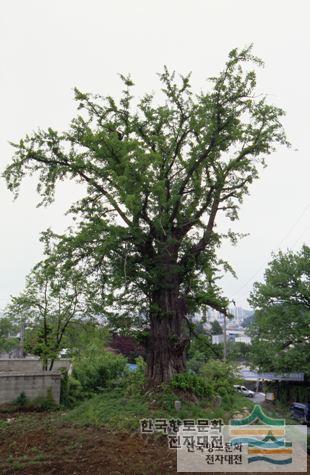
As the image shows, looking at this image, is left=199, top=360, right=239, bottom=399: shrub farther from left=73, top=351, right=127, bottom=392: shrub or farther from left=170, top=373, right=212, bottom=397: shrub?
left=73, top=351, right=127, bottom=392: shrub

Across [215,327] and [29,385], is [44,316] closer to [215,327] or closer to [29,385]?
[29,385]

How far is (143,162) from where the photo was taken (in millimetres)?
12109

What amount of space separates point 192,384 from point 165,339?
1.56 metres

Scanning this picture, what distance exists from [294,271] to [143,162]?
19.2 metres

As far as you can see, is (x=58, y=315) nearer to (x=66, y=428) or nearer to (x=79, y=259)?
(x=79, y=259)

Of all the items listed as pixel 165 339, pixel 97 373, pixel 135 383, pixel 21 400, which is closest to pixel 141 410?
pixel 165 339

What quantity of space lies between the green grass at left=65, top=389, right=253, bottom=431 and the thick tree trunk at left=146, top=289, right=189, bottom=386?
778 mm

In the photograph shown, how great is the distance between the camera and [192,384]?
40.9 feet

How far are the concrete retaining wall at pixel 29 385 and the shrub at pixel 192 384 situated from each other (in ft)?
20.1

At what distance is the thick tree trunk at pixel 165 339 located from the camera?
1295 cm

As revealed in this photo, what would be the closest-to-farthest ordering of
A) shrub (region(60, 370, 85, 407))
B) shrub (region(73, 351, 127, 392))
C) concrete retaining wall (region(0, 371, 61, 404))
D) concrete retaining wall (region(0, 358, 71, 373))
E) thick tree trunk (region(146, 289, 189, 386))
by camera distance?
thick tree trunk (region(146, 289, 189, 386))
concrete retaining wall (region(0, 371, 61, 404))
shrub (region(60, 370, 85, 407))
shrub (region(73, 351, 127, 392))
concrete retaining wall (region(0, 358, 71, 373))

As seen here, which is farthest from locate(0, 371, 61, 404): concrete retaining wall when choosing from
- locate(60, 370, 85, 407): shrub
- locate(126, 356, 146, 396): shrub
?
locate(126, 356, 146, 396): shrub

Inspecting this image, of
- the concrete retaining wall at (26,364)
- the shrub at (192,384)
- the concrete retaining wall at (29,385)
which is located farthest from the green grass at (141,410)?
the concrete retaining wall at (26,364)

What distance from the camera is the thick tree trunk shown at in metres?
13.0
